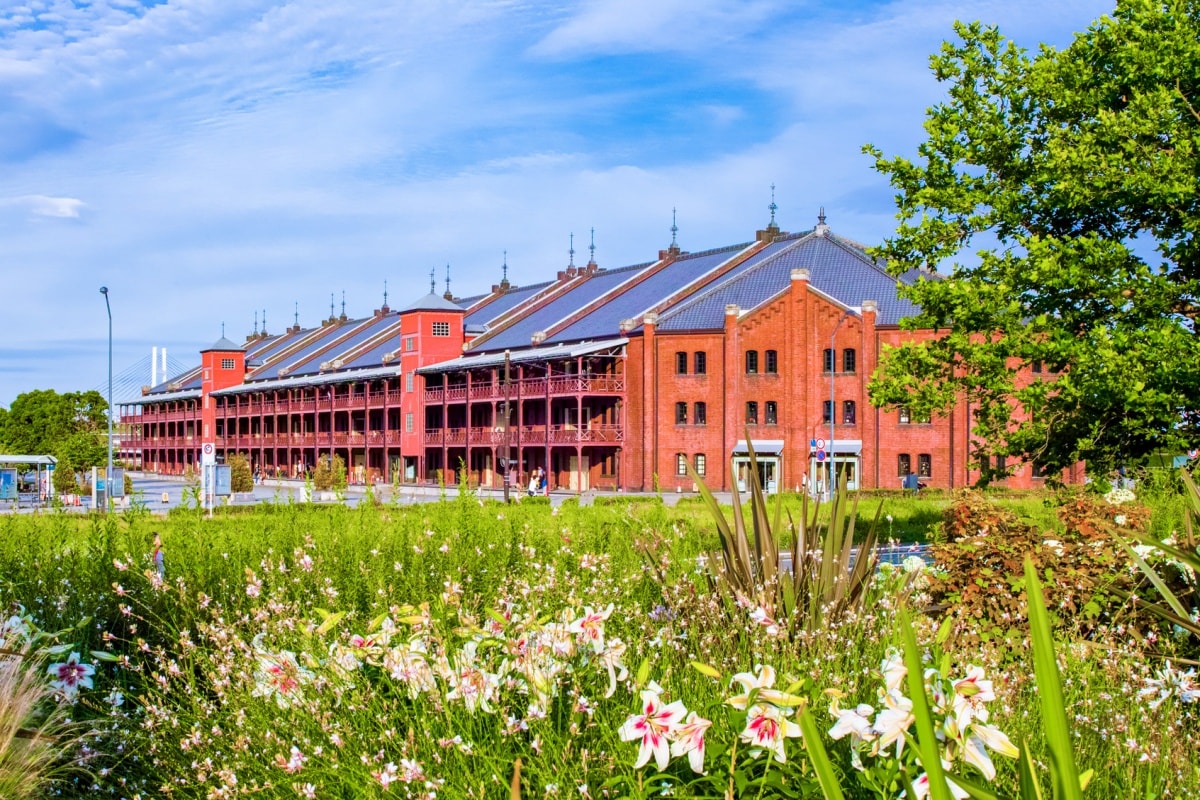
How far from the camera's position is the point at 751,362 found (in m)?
52.8

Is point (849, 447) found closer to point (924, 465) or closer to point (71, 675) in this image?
point (924, 465)

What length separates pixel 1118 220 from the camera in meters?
20.0

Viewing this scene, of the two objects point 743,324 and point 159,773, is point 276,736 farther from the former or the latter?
point 743,324

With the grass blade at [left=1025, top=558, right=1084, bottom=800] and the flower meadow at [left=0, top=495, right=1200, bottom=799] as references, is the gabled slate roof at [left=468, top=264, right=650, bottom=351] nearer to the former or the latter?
the flower meadow at [left=0, top=495, right=1200, bottom=799]

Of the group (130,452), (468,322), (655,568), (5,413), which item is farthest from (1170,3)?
(130,452)

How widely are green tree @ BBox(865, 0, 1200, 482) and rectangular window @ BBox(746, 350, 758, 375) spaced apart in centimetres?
3113

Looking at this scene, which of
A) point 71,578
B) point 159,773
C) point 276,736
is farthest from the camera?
point 71,578

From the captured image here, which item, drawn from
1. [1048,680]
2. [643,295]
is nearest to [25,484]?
[643,295]

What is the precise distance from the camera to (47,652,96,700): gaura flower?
19.7 ft

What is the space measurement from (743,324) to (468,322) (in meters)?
25.4

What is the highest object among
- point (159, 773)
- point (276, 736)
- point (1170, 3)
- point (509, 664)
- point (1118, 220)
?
point (1170, 3)

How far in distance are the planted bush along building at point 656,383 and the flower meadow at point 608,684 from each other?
3180 cm

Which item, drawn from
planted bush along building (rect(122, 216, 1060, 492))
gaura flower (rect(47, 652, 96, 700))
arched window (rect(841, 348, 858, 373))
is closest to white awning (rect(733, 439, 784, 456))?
planted bush along building (rect(122, 216, 1060, 492))

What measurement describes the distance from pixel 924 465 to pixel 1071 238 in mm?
31518
